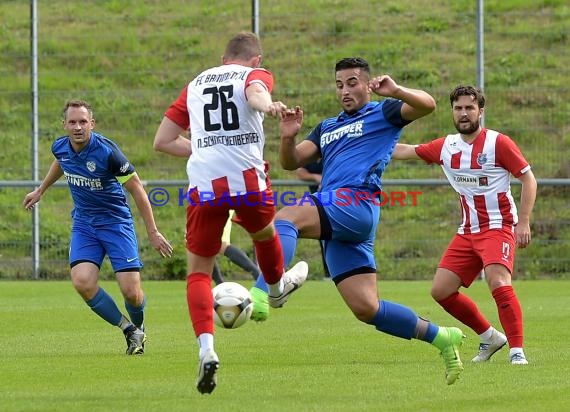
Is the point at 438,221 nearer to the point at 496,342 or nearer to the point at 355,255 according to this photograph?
the point at 496,342

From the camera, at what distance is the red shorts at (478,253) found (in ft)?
29.6

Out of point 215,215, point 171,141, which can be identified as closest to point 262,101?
point 215,215

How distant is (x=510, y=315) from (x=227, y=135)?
3.01 m

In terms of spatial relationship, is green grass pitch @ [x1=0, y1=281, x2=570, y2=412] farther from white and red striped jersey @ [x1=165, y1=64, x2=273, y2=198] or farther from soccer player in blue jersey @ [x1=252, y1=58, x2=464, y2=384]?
white and red striped jersey @ [x1=165, y1=64, x2=273, y2=198]

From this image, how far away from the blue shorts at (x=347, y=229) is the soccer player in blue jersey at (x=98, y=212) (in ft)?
7.04

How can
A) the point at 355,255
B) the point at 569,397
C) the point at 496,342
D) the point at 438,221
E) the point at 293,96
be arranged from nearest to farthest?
the point at 569,397
the point at 355,255
the point at 496,342
the point at 438,221
the point at 293,96

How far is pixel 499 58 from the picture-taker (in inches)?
736

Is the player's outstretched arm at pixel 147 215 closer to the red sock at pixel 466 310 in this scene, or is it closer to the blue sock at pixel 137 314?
the blue sock at pixel 137 314

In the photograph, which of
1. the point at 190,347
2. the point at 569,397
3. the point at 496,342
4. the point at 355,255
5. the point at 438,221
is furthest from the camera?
the point at 438,221

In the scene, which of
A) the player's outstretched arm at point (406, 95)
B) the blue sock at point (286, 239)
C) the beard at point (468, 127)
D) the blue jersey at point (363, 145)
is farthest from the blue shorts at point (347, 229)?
the beard at point (468, 127)

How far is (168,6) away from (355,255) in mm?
13257

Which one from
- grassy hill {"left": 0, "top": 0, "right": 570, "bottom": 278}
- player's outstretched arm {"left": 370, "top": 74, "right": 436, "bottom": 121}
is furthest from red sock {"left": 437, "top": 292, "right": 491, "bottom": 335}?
grassy hill {"left": 0, "top": 0, "right": 570, "bottom": 278}

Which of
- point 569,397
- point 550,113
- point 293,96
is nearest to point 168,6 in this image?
point 293,96

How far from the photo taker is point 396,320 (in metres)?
7.93
